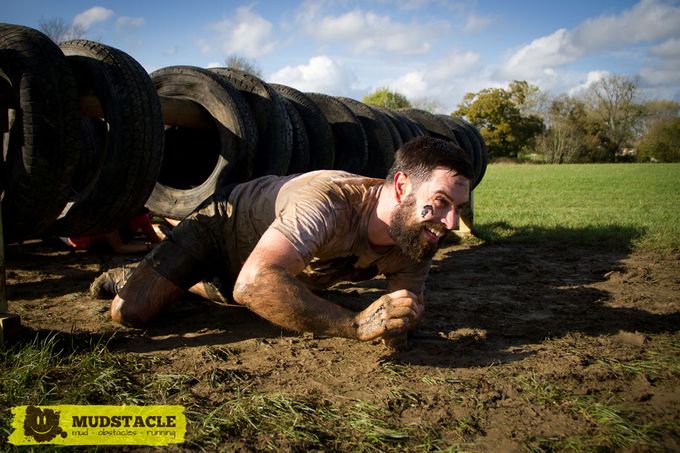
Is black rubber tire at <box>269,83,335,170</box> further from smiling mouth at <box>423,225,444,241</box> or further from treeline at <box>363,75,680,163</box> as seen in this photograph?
treeline at <box>363,75,680,163</box>

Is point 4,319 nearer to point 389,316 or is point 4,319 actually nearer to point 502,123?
point 389,316

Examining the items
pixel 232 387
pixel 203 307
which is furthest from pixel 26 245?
pixel 232 387

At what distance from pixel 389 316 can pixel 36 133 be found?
7.11ft

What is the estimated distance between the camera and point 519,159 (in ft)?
184

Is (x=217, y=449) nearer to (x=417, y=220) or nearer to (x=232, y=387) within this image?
(x=232, y=387)

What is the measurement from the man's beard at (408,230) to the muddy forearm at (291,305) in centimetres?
54

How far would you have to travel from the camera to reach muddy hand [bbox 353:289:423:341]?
2.46 m

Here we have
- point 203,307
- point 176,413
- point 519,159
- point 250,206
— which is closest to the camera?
point 176,413

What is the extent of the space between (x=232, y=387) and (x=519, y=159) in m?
58.0

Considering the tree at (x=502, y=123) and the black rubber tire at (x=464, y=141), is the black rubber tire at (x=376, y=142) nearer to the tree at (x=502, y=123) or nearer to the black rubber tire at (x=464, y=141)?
the black rubber tire at (x=464, y=141)

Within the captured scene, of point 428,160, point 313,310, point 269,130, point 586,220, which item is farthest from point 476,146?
point 313,310

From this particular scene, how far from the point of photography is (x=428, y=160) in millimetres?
2768

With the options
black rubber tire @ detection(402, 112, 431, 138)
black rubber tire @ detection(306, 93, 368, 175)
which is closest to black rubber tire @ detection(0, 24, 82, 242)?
black rubber tire @ detection(306, 93, 368, 175)

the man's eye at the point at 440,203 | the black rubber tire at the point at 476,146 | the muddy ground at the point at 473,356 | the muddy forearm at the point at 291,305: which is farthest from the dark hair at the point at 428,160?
the black rubber tire at the point at 476,146
